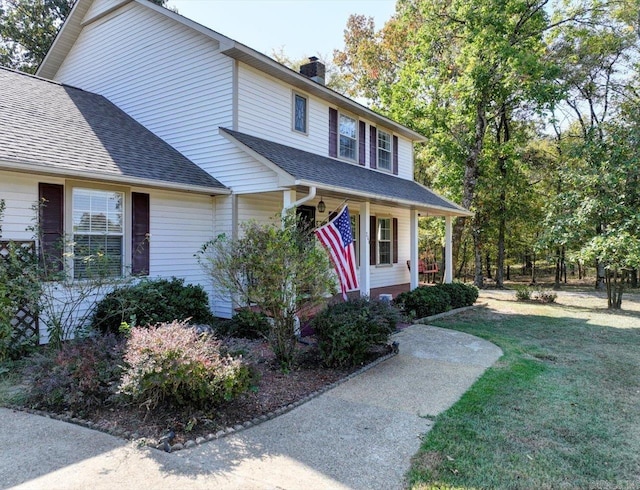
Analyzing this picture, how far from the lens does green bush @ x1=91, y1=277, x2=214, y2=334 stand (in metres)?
6.63

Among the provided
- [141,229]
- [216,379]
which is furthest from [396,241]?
[216,379]

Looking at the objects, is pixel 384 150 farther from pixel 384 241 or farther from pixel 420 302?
pixel 420 302

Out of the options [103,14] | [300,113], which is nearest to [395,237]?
[300,113]

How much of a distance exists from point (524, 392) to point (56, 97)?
11.2 m

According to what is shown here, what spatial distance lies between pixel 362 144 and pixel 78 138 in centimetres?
821

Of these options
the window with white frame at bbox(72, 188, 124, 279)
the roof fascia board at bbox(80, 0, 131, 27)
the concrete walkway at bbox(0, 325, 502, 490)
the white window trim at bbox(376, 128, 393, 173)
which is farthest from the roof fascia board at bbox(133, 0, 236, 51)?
the concrete walkway at bbox(0, 325, 502, 490)

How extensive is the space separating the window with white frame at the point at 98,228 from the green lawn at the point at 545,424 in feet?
19.2

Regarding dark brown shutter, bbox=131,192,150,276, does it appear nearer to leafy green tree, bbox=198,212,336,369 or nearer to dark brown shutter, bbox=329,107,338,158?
leafy green tree, bbox=198,212,336,369

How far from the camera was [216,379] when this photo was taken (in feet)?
13.2

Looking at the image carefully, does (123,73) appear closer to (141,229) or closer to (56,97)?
(56,97)

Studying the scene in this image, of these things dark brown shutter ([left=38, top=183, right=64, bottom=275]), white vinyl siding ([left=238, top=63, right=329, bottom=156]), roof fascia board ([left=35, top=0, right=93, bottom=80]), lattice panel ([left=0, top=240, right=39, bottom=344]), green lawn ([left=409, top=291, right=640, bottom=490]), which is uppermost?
roof fascia board ([left=35, top=0, right=93, bottom=80])

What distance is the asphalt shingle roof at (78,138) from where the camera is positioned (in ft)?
22.4

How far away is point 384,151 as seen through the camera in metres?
14.7

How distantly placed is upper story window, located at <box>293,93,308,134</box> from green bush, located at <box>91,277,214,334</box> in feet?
17.4
